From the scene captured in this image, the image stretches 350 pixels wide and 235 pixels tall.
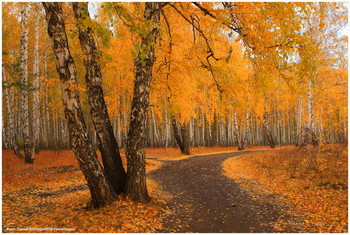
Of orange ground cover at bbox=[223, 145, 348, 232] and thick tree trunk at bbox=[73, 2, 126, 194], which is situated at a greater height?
thick tree trunk at bbox=[73, 2, 126, 194]

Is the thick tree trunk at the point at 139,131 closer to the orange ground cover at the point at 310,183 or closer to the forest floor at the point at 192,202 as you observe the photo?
the forest floor at the point at 192,202

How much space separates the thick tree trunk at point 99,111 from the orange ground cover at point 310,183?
Result: 4334 mm

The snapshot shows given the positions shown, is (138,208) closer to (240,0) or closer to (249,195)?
(249,195)

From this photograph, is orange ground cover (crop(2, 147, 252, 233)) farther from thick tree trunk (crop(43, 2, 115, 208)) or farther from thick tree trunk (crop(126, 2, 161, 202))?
thick tree trunk (crop(43, 2, 115, 208))

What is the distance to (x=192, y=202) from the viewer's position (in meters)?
6.95

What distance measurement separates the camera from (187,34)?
15.2m

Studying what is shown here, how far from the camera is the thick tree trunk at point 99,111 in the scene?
237 inches

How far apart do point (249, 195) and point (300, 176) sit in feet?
9.92

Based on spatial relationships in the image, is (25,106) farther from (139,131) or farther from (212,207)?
(212,207)

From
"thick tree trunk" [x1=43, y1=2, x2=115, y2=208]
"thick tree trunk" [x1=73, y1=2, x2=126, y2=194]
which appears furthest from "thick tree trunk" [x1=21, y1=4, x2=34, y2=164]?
"thick tree trunk" [x1=43, y1=2, x2=115, y2=208]

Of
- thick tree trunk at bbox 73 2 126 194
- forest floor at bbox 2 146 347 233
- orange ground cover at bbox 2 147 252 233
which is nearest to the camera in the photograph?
orange ground cover at bbox 2 147 252 233

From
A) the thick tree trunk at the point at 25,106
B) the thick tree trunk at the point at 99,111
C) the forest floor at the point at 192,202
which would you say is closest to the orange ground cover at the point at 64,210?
the forest floor at the point at 192,202

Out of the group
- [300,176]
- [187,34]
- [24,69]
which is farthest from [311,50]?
[24,69]

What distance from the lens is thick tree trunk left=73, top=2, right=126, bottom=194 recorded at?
601 cm
